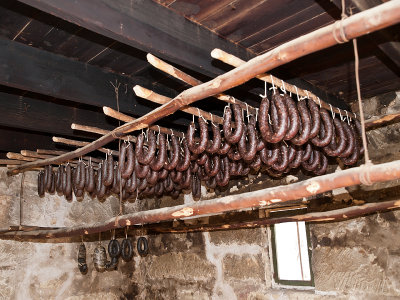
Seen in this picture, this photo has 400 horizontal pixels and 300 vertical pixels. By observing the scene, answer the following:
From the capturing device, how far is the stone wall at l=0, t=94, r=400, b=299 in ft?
12.9

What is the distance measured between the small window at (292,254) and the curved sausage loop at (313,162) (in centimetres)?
101

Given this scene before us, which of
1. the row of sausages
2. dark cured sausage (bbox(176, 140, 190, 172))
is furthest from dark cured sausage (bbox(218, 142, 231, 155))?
dark cured sausage (bbox(176, 140, 190, 172))

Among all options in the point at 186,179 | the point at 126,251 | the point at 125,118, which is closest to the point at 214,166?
the point at 186,179

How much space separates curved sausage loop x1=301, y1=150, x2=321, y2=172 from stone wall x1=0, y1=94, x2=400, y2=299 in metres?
0.64

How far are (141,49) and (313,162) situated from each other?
2270 mm

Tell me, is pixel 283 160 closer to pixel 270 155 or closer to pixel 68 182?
pixel 270 155

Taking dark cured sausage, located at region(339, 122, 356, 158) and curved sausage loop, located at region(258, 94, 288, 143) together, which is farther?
dark cured sausage, located at region(339, 122, 356, 158)

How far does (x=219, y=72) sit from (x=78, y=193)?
10.1 ft

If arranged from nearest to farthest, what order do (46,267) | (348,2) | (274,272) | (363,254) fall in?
(348,2), (363,254), (274,272), (46,267)

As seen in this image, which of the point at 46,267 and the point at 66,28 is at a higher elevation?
the point at 66,28

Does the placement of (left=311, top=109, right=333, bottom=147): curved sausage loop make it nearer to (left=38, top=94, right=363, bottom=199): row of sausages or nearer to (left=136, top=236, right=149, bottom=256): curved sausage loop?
(left=38, top=94, right=363, bottom=199): row of sausages

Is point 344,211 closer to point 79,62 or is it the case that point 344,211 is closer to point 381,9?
point 381,9

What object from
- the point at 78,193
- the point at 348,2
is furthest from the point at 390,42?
the point at 78,193

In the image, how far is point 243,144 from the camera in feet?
11.5
